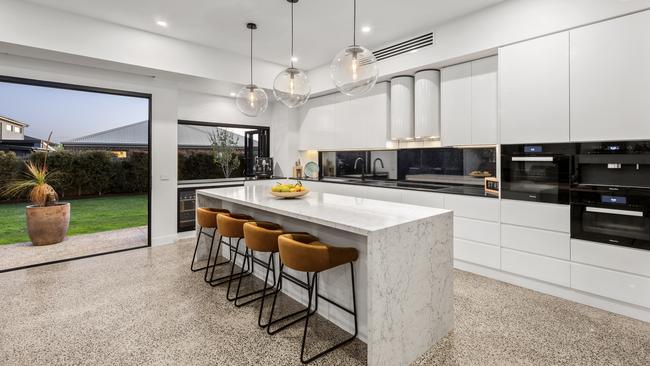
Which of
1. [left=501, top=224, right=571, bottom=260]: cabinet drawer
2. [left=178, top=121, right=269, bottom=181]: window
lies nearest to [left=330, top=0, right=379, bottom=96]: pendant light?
[left=501, top=224, right=571, bottom=260]: cabinet drawer

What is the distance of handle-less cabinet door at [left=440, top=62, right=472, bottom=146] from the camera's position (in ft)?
12.4

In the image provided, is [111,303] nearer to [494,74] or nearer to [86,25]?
[86,25]

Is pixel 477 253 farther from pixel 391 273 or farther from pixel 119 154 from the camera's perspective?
pixel 119 154

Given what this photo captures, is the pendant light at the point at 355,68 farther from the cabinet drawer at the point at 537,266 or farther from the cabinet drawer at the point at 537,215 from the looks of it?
the cabinet drawer at the point at 537,266

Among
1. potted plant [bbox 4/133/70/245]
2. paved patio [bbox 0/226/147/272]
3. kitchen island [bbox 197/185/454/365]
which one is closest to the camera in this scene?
kitchen island [bbox 197/185/454/365]

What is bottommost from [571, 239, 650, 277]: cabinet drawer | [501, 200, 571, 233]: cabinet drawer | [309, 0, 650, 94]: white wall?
[571, 239, 650, 277]: cabinet drawer

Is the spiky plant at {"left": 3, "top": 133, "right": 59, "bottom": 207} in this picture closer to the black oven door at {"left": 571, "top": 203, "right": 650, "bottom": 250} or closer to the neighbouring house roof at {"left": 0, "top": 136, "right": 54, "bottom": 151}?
the neighbouring house roof at {"left": 0, "top": 136, "right": 54, "bottom": 151}

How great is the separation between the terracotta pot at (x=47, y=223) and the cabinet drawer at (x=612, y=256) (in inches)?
266

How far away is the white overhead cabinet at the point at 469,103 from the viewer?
3.54 metres

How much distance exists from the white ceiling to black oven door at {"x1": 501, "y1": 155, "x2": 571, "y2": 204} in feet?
5.71

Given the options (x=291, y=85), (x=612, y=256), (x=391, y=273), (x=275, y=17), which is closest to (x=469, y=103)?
(x=612, y=256)

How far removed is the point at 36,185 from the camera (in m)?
4.63

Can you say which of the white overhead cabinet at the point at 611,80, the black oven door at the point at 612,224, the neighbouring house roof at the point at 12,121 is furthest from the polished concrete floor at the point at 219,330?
the neighbouring house roof at the point at 12,121

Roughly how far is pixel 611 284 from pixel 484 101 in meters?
2.15
